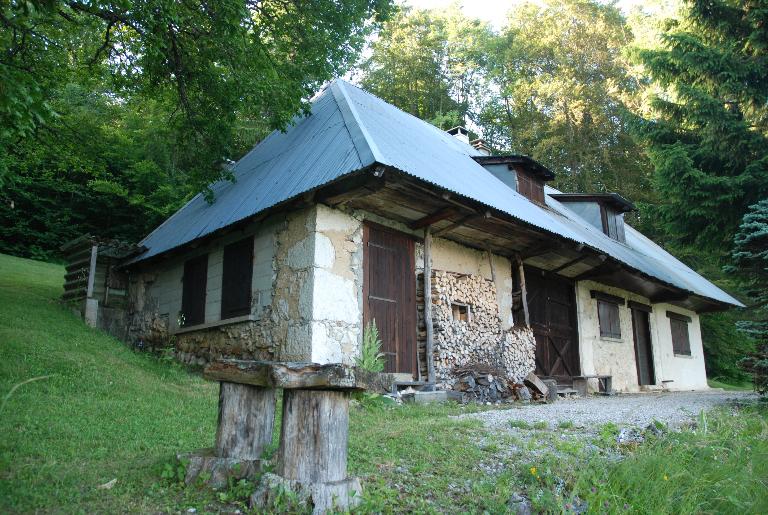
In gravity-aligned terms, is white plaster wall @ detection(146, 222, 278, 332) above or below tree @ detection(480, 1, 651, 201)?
below

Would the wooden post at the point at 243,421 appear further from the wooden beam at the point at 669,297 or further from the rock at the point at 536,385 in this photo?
the wooden beam at the point at 669,297

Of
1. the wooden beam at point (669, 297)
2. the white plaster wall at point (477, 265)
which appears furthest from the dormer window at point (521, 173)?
the wooden beam at point (669, 297)

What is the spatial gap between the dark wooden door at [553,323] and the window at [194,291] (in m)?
6.58

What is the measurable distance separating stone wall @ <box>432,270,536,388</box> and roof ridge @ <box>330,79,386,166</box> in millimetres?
2739

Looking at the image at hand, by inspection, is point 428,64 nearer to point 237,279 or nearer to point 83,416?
point 237,279

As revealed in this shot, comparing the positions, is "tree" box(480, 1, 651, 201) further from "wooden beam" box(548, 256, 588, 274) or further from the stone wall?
the stone wall

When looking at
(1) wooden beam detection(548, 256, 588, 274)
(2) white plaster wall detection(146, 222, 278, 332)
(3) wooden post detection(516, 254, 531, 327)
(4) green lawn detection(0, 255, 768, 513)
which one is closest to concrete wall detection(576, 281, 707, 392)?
(1) wooden beam detection(548, 256, 588, 274)

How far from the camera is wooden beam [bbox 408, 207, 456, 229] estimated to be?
9.29 meters

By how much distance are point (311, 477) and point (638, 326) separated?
14819 millimetres

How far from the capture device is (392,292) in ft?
31.2

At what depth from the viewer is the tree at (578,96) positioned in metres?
25.3

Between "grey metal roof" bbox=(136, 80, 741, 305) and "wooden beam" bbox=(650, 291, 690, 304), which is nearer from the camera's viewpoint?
"grey metal roof" bbox=(136, 80, 741, 305)

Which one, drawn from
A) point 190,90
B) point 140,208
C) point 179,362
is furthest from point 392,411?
point 140,208

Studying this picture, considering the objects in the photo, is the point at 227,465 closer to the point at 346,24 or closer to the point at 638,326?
the point at 346,24
